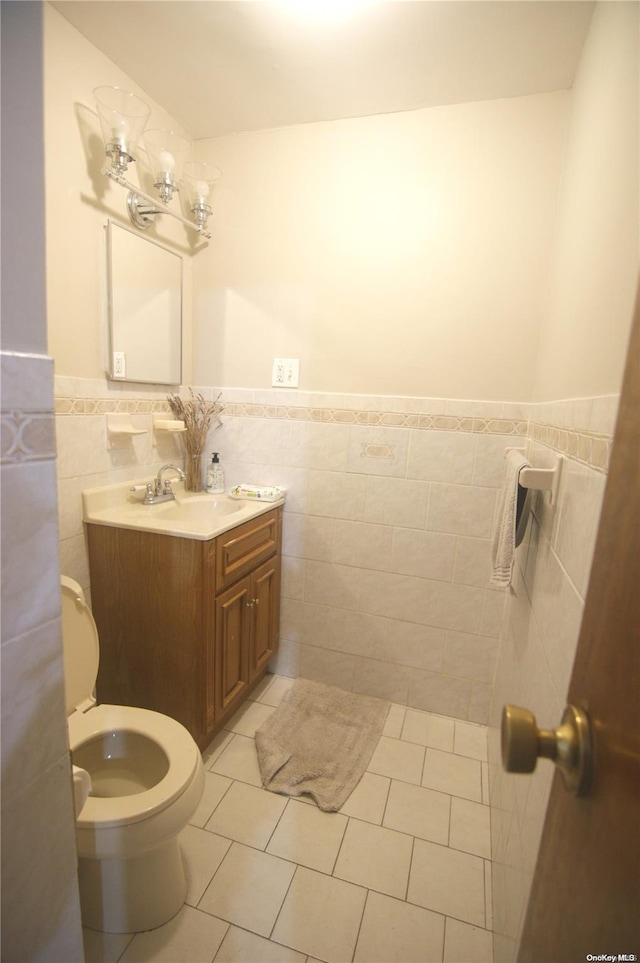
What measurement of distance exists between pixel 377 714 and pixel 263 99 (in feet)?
8.52

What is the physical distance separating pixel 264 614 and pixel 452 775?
967 millimetres

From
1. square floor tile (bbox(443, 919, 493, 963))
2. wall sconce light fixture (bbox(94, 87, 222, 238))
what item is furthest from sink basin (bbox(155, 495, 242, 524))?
square floor tile (bbox(443, 919, 493, 963))

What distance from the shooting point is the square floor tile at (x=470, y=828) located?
4.44ft

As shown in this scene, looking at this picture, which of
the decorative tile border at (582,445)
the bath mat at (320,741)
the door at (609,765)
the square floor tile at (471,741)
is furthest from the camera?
the square floor tile at (471,741)

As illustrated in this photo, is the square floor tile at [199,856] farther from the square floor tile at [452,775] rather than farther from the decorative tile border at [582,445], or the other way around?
the decorative tile border at [582,445]

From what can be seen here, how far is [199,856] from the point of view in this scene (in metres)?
1.27

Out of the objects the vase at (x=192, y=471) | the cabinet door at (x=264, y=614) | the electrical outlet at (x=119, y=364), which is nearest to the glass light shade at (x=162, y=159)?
the electrical outlet at (x=119, y=364)

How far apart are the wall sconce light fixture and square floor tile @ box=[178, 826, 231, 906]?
2168mm

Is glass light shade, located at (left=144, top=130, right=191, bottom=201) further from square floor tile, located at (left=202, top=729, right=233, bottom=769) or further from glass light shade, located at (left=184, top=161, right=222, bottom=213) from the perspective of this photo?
square floor tile, located at (left=202, top=729, right=233, bottom=769)

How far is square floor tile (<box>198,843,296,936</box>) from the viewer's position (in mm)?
1127

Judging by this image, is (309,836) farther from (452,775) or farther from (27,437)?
(27,437)

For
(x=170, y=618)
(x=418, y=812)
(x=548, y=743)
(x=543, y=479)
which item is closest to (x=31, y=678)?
(x=548, y=743)

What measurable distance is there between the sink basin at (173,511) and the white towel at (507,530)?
2.99 feet

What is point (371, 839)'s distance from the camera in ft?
4.45
